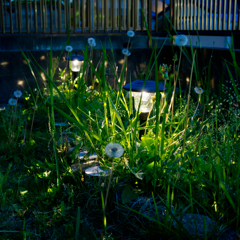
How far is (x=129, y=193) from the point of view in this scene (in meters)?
1.72

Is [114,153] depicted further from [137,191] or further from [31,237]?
[31,237]

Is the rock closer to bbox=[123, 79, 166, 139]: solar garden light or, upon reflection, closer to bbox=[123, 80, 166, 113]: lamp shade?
bbox=[123, 79, 166, 139]: solar garden light

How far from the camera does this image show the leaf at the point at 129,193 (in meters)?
1.69

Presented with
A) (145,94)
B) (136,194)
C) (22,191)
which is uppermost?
(145,94)

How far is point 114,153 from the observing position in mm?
1152

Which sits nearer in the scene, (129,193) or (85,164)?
(129,193)

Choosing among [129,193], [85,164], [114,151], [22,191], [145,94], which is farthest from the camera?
[145,94]

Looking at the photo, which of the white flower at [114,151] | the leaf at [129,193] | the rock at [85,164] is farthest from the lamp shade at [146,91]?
the white flower at [114,151]

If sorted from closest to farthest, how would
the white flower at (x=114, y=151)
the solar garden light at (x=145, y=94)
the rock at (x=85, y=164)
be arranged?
the white flower at (x=114, y=151), the rock at (x=85, y=164), the solar garden light at (x=145, y=94)

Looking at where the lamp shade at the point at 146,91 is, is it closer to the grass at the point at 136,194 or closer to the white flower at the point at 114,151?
the grass at the point at 136,194

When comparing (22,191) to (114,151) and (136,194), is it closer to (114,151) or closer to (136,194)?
(136,194)

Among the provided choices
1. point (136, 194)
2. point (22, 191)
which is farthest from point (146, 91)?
point (22, 191)

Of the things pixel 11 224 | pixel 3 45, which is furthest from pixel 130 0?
pixel 11 224

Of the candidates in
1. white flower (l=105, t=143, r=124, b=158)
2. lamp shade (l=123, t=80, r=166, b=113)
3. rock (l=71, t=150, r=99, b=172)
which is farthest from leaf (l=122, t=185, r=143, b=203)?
lamp shade (l=123, t=80, r=166, b=113)
